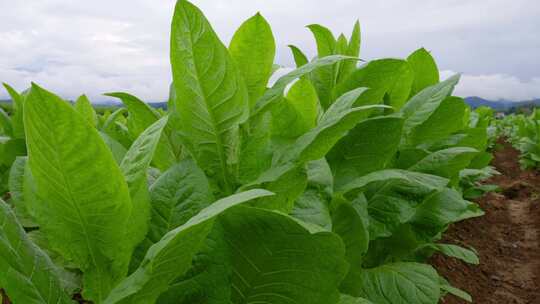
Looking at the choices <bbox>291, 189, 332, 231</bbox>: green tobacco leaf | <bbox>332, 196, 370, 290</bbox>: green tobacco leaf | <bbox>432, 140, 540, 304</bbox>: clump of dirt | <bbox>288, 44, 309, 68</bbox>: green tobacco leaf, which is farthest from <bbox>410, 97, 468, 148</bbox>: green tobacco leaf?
<bbox>291, 189, 332, 231</bbox>: green tobacco leaf

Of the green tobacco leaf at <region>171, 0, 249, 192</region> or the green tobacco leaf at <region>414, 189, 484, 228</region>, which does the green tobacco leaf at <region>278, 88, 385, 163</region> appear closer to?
the green tobacco leaf at <region>171, 0, 249, 192</region>

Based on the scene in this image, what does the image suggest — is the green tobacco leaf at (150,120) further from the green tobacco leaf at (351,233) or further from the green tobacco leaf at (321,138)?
the green tobacco leaf at (351,233)

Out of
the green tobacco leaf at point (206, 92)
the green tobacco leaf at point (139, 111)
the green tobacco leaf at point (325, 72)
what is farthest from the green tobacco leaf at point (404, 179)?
the green tobacco leaf at point (139, 111)

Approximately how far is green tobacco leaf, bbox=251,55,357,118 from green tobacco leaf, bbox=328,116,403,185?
28.4 inches

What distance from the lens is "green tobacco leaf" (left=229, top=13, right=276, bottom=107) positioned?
4.33ft

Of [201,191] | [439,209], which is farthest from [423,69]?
[201,191]

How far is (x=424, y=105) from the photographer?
7.68ft

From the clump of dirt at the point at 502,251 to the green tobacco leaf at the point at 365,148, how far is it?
1.76 metres

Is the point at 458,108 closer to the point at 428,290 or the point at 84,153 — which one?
the point at 428,290

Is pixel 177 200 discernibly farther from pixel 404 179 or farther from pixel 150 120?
pixel 404 179

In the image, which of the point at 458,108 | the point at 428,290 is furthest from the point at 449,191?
the point at 428,290

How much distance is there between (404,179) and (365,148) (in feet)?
0.67

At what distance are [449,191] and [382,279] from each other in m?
0.76

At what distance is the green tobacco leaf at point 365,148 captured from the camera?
1.94m
